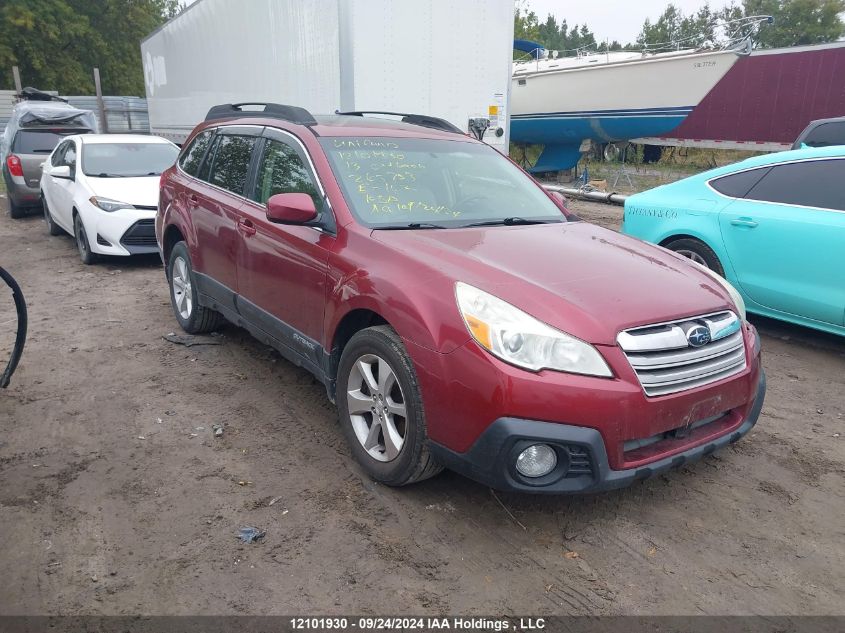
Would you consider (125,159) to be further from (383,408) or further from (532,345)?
(532,345)

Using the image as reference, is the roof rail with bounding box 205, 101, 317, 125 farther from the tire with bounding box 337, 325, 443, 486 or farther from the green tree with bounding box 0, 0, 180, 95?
the green tree with bounding box 0, 0, 180, 95

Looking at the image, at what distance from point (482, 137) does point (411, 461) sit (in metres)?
6.98

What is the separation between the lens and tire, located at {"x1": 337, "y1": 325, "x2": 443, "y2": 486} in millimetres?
2957

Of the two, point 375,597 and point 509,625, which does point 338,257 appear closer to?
point 375,597

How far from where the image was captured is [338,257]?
344cm

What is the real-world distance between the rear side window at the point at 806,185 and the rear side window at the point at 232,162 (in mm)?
4066

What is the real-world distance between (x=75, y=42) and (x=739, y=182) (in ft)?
128

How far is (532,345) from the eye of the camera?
2689 millimetres

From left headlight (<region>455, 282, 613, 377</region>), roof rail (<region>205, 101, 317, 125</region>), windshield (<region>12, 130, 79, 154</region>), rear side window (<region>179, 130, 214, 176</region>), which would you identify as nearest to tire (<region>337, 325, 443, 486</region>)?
A: left headlight (<region>455, 282, 613, 377</region>)

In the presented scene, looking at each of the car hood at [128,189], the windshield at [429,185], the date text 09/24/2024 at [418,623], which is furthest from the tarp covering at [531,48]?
the date text 09/24/2024 at [418,623]

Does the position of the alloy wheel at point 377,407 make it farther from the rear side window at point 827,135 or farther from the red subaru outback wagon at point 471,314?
the rear side window at point 827,135

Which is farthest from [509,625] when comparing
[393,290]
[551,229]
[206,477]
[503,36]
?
[503,36]

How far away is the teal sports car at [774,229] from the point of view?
489 centimetres

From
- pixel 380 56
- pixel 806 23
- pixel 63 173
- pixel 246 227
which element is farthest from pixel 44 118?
pixel 806 23
